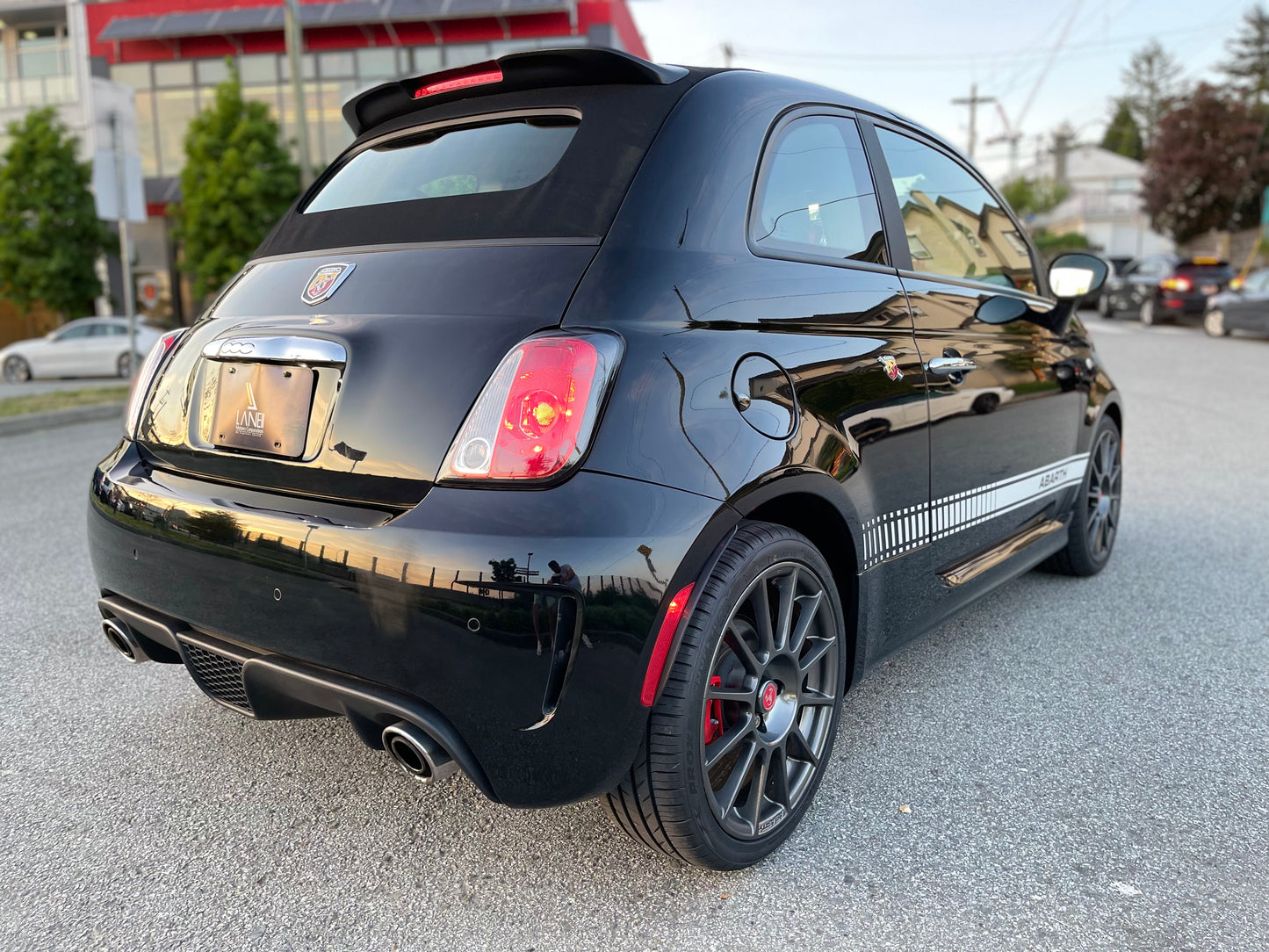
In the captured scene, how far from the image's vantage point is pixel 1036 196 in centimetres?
7138

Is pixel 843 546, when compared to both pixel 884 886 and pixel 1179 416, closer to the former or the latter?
pixel 884 886

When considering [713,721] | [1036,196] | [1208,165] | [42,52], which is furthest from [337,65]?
[1036,196]

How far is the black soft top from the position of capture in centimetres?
215

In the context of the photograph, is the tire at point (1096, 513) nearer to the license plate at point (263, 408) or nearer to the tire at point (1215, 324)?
the license plate at point (263, 408)

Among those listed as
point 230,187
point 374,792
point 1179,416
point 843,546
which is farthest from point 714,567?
point 230,187

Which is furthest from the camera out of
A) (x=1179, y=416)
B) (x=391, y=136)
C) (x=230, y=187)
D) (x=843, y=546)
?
(x=230, y=187)

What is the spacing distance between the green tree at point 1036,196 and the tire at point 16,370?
62570 millimetres

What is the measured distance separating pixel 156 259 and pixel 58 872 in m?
33.0

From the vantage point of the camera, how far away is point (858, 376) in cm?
244

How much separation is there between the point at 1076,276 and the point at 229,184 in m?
24.3

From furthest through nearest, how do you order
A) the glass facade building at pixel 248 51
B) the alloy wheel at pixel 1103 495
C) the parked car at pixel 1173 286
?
1. the glass facade building at pixel 248 51
2. the parked car at pixel 1173 286
3. the alloy wheel at pixel 1103 495

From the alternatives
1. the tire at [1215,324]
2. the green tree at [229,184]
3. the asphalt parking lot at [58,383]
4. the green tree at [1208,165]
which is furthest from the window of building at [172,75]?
the green tree at [1208,165]

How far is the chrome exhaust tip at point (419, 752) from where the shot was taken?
1.86 metres

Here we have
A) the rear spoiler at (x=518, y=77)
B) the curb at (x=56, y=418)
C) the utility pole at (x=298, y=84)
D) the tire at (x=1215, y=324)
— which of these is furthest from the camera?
the tire at (x=1215, y=324)
